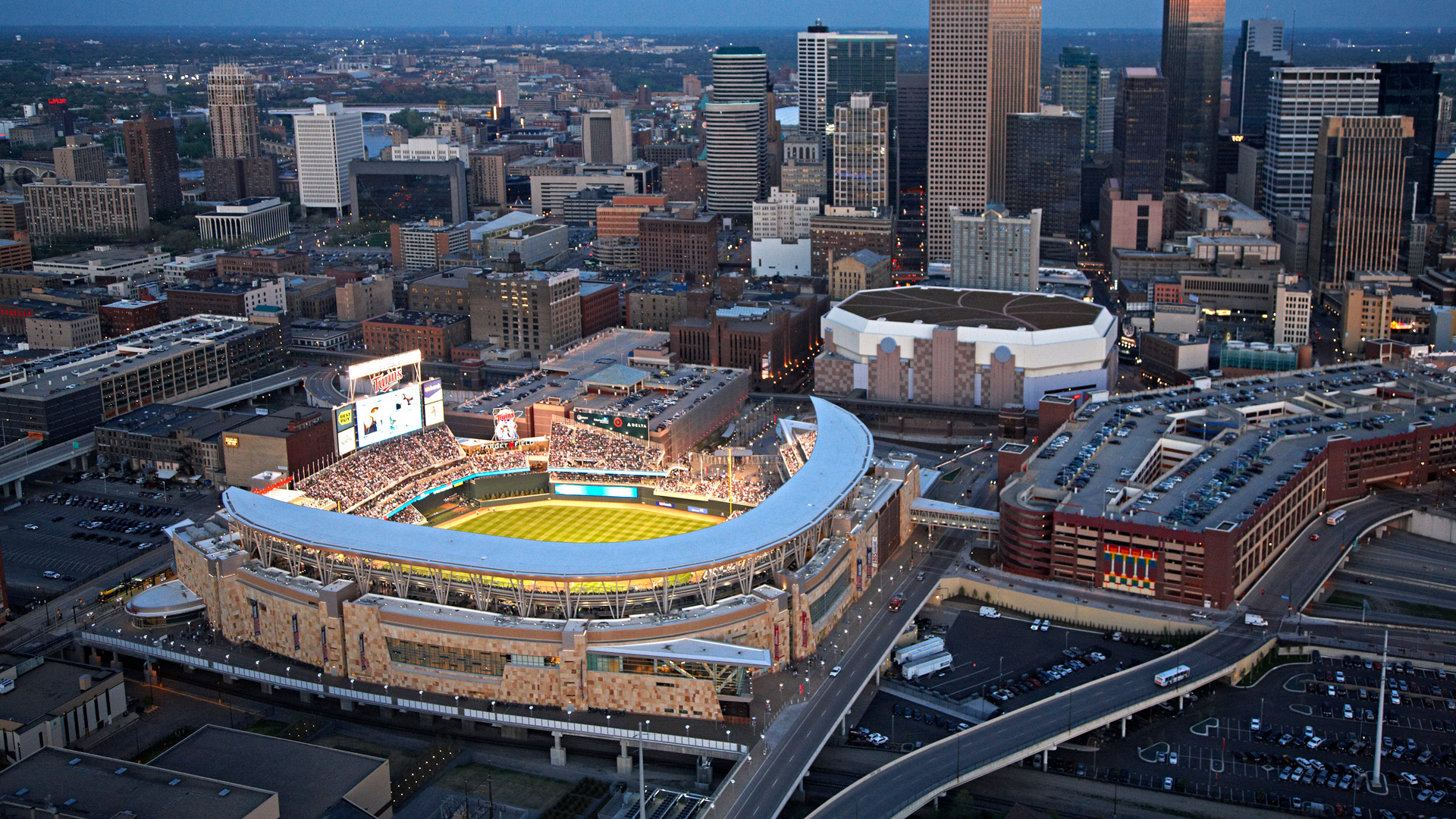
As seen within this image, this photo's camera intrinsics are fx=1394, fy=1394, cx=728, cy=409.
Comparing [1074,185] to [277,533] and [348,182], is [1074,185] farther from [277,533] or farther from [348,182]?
[277,533]

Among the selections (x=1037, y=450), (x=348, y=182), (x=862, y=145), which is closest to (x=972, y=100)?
(x=862, y=145)

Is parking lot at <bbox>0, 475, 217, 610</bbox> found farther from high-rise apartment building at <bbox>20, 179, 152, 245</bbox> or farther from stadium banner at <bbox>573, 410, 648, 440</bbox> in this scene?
high-rise apartment building at <bbox>20, 179, 152, 245</bbox>

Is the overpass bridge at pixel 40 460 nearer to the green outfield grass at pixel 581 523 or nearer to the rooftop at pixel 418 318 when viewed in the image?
the green outfield grass at pixel 581 523

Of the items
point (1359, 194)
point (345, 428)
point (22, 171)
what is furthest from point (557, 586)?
point (22, 171)

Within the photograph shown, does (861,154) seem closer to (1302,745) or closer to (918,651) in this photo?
(918,651)

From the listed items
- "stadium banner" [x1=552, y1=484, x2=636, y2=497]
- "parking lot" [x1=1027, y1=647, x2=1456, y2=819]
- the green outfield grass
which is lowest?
"parking lot" [x1=1027, y1=647, x2=1456, y2=819]

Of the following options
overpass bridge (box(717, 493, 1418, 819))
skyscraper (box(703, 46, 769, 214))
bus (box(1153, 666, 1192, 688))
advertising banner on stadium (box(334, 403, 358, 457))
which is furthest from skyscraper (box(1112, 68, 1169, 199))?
bus (box(1153, 666, 1192, 688))

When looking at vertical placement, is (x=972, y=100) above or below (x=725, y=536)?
above
